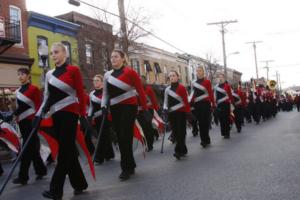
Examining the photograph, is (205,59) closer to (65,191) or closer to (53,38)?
(53,38)

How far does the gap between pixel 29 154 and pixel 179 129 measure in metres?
3.00

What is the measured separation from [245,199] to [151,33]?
2305 centimetres

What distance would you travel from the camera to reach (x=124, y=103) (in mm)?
7105

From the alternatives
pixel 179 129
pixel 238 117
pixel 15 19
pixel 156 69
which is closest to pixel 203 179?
pixel 179 129

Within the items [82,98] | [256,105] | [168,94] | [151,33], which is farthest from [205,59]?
[82,98]

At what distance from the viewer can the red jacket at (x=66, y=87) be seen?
5906 mm

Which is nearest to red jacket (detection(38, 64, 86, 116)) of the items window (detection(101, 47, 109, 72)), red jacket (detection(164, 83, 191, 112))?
red jacket (detection(164, 83, 191, 112))

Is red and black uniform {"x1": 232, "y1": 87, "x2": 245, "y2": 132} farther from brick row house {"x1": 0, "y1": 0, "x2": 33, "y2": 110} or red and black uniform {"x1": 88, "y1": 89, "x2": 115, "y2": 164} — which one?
brick row house {"x1": 0, "y1": 0, "x2": 33, "y2": 110}

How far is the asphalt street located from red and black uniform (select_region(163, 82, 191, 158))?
515mm

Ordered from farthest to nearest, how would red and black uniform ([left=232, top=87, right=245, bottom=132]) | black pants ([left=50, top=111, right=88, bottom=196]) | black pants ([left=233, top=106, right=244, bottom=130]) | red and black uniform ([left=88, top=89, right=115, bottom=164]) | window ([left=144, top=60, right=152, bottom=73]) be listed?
window ([left=144, top=60, right=152, bottom=73]), red and black uniform ([left=232, top=87, right=245, bottom=132]), black pants ([left=233, top=106, right=244, bottom=130]), red and black uniform ([left=88, top=89, right=115, bottom=164]), black pants ([left=50, top=111, right=88, bottom=196])

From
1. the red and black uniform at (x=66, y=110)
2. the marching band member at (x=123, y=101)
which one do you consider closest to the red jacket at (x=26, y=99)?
the marching band member at (x=123, y=101)

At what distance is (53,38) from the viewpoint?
29.1 meters

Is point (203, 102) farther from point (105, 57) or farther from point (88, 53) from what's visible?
point (88, 53)

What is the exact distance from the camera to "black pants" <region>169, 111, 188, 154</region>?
905 cm
